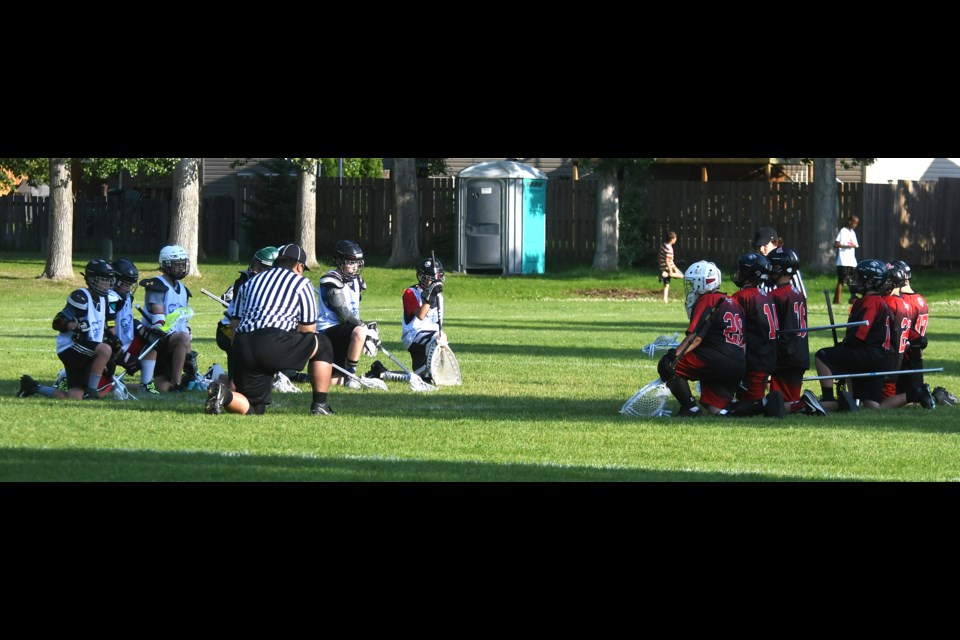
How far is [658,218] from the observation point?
4319cm

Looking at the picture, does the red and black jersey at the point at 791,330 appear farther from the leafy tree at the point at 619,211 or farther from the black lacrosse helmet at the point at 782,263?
the leafy tree at the point at 619,211

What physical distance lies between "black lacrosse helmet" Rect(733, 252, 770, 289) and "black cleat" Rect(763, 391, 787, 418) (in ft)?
3.69

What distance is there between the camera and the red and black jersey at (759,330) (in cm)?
1418

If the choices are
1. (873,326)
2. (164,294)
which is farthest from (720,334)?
(164,294)

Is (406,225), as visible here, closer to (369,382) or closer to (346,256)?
(346,256)

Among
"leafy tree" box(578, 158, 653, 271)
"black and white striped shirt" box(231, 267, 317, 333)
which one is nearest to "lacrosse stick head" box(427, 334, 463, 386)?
"black and white striped shirt" box(231, 267, 317, 333)

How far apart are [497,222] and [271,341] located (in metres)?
26.8

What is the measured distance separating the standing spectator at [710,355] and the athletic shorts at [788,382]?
61cm

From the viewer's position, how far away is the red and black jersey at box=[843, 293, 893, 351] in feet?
48.8

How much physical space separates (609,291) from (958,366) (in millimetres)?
17071

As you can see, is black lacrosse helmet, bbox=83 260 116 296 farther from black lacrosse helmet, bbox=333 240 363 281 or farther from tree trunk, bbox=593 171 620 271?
tree trunk, bbox=593 171 620 271

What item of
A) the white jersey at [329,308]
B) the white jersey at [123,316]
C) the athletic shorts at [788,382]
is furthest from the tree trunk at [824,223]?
the white jersey at [123,316]
